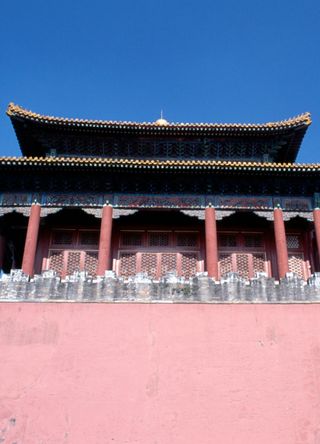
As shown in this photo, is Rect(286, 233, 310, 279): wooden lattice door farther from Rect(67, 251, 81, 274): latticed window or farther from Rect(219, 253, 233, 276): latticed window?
Rect(67, 251, 81, 274): latticed window

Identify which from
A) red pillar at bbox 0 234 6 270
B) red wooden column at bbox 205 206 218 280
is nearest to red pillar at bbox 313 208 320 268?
red wooden column at bbox 205 206 218 280

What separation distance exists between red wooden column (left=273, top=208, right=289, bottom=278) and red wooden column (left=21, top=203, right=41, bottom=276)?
665 cm

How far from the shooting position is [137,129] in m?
15.1

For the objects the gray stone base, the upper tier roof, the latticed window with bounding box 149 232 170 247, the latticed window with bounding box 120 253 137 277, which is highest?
the upper tier roof

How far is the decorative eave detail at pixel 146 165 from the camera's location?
1309cm

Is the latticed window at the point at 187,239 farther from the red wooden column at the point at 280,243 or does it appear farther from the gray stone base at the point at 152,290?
the gray stone base at the point at 152,290

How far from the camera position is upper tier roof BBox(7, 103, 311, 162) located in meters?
15.0

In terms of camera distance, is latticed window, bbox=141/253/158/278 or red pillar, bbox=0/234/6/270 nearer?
red pillar, bbox=0/234/6/270

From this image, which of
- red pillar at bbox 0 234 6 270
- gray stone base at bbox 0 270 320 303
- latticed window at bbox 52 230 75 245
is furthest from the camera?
latticed window at bbox 52 230 75 245
